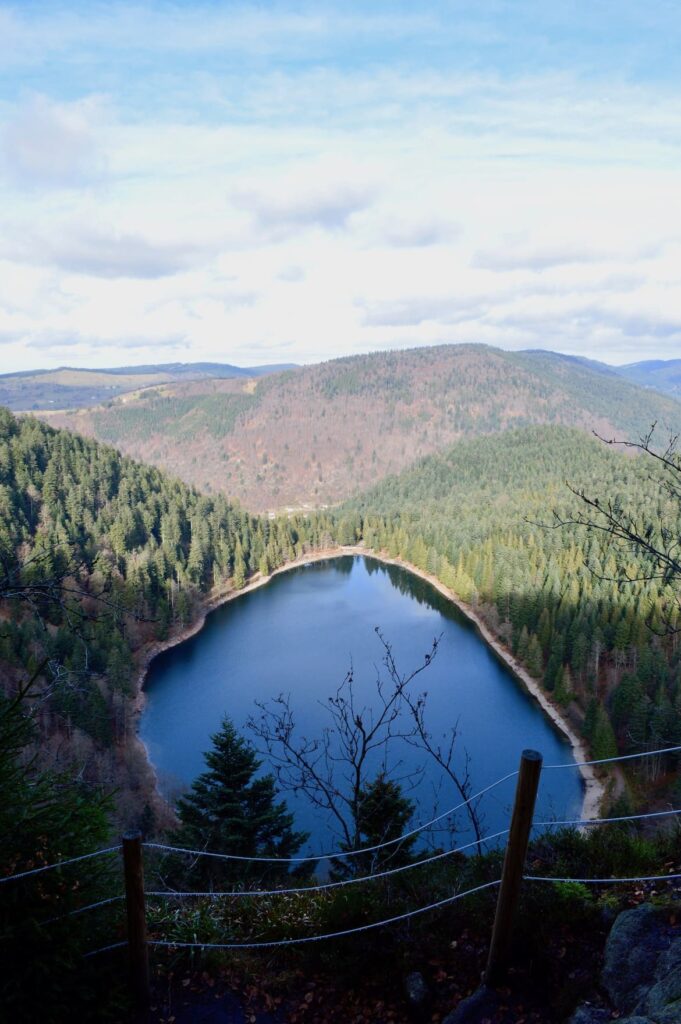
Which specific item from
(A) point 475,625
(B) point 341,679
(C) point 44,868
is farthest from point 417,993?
(A) point 475,625

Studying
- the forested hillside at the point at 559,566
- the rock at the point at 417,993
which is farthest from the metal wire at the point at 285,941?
the forested hillside at the point at 559,566

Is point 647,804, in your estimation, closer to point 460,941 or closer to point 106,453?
point 460,941

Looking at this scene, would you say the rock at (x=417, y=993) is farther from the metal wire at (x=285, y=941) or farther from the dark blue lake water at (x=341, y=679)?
the dark blue lake water at (x=341, y=679)

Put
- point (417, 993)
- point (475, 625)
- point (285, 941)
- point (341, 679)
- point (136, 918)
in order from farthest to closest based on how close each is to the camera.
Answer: point (475, 625) → point (341, 679) → point (285, 941) → point (417, 993) → point (136, 918)

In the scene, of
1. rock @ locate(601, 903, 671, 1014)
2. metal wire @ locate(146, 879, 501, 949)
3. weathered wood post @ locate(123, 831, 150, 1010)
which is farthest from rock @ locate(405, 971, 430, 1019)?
weathered wood post @ locate(123, 831, 150, 1010)

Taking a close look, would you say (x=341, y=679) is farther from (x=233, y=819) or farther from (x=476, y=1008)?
(x=476, y=1008)

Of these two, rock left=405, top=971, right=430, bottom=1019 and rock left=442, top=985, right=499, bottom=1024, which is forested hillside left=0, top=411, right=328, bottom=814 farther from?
rock left=442, top=985, right=499, bottom=1024
